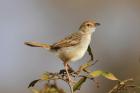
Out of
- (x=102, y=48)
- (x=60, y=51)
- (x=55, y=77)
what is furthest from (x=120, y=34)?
(x=55, y=77)

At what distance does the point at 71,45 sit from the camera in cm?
96

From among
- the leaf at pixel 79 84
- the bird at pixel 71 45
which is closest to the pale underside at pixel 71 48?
the bird at pixel 71 45

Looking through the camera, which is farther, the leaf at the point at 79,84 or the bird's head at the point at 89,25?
the bird's head at the point at 89,25

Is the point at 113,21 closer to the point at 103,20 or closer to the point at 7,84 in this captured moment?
the point at 103,20

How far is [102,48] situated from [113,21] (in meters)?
0.27

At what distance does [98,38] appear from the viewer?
2.07 m

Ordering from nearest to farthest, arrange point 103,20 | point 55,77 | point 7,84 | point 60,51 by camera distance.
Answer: point 55,77, point 60,51, point 7,84, point 103,20

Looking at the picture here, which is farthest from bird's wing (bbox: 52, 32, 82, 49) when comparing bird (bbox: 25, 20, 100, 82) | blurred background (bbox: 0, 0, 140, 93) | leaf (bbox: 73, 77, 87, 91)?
blurred background (bbox: 0, 0, 140, 93)

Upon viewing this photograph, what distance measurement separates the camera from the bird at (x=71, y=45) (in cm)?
91

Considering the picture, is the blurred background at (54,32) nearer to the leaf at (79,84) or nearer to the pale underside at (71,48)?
the pale underside at (71,48)

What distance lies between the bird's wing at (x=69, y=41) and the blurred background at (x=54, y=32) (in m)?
0.85

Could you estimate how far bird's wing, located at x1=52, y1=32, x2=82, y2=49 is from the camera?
0.93 meters

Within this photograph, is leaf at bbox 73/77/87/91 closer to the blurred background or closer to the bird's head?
the bird's head

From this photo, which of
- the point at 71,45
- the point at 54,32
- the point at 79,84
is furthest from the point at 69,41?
the point at 54,32
